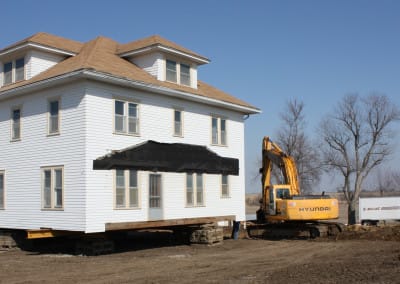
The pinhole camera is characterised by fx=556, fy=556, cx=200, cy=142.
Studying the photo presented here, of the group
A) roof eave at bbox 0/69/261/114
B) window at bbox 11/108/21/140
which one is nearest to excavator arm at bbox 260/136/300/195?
roof eave at bbox 0/69/261/114

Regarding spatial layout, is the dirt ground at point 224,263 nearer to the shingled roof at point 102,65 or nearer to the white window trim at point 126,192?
the white window trim at point 126,192

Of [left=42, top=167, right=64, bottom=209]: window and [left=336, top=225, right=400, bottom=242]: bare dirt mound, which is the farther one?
[left=336, top=225, right=400, bottom=242]: bare dirt mound

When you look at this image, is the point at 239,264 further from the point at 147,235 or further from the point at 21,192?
the point at 147,235

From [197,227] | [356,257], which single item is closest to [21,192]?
[197,227]

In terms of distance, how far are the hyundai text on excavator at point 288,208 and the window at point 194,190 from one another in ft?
16.3

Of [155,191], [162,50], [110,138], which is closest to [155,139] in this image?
[155,191]

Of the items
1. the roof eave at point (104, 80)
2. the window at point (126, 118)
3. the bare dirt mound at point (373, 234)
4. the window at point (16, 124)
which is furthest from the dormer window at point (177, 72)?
the bare dirt mound at point (373, 234)

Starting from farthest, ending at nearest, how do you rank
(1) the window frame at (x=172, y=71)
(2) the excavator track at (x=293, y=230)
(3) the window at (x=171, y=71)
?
(2) the excavator track at (x=293, y=230), (3) the window at (x=171, y=71), (1) the window frame at (x=172, y=71)

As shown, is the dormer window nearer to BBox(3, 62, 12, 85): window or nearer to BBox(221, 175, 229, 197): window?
BBox(221, 175, 229, 197): window

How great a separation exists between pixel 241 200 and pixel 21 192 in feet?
38.3

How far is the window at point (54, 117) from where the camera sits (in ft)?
77.2

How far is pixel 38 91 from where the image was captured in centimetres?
2444

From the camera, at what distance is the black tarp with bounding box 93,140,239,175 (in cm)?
2308

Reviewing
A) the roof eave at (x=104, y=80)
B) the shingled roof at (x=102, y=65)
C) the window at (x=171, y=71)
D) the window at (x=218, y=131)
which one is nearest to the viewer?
the roof eave at (x=104, y=80)
